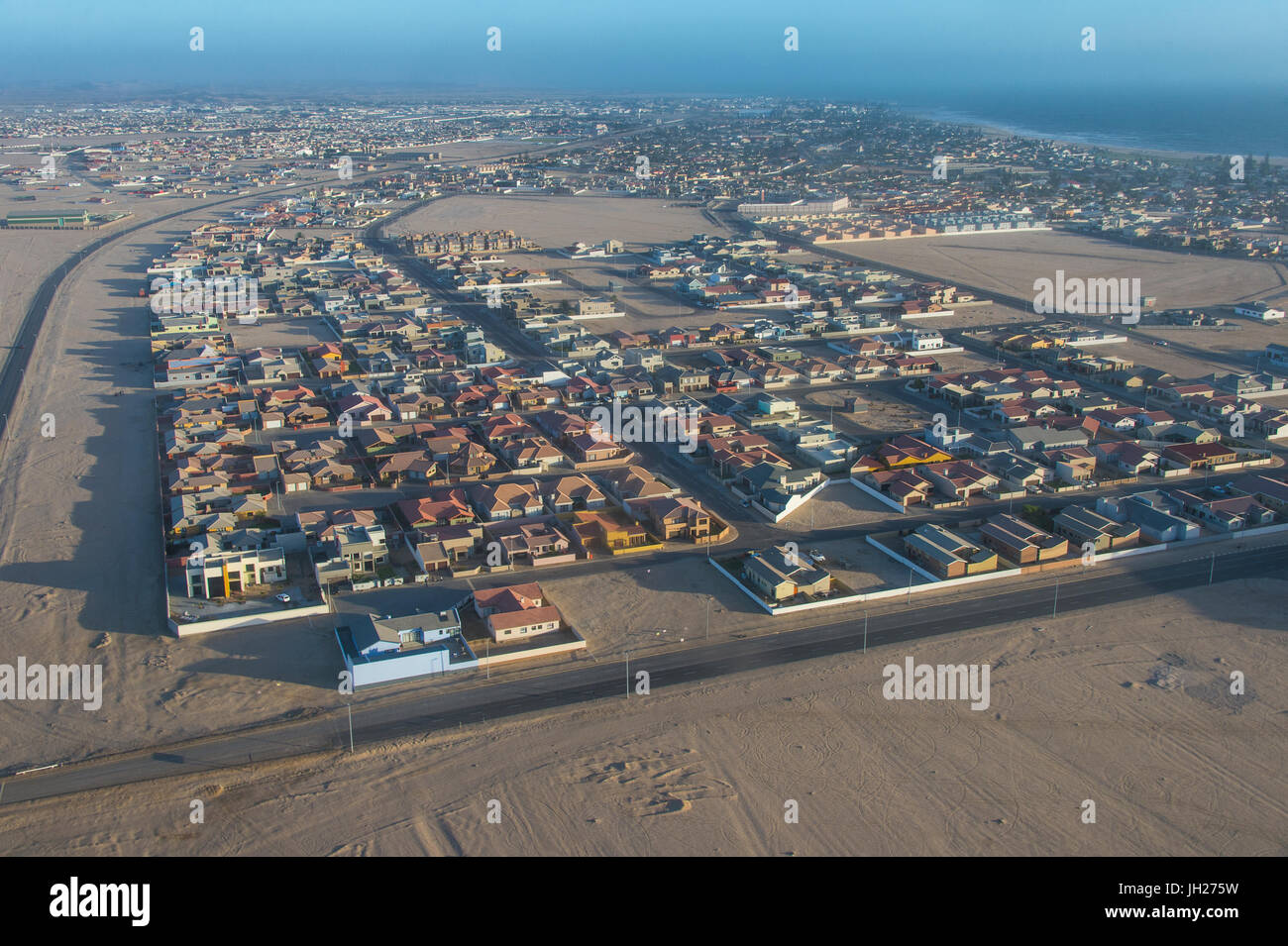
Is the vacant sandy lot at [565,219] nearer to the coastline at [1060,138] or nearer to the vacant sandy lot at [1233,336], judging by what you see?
the vacant sandy lot at [1233,336]

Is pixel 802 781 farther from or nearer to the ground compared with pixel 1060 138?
nearer to the ground

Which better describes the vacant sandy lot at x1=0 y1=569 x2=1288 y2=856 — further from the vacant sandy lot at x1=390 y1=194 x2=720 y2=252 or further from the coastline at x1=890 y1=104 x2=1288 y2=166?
the coastline at x1=890 y1=104 x2=1288 y2=166

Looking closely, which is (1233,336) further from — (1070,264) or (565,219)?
(565,219)

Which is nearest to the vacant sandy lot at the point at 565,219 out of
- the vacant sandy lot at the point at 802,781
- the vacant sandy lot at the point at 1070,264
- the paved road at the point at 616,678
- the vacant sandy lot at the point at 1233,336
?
the vacant sandy lot at the point at 1070,264

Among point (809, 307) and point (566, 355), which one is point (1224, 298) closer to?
point (809, 307)

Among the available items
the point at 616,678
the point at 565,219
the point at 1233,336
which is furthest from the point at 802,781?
the point at 565,219
